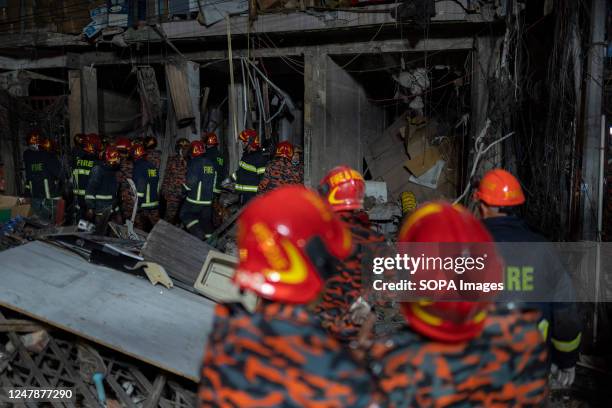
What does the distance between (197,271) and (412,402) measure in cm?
409

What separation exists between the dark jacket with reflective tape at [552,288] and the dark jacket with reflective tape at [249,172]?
6043 mm

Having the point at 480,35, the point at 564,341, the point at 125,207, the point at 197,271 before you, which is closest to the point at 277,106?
the point at 125,207

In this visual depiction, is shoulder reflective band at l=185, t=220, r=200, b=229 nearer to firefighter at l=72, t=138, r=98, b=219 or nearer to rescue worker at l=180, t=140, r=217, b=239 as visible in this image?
rescue worker at l=180, t=140, r=217, b=239

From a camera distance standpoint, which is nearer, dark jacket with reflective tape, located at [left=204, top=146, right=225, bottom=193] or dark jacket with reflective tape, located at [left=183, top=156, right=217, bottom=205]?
dark jacket with reflective tape, located at [left=183, top=156, right=217, bottom=205]

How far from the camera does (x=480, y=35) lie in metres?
8.07

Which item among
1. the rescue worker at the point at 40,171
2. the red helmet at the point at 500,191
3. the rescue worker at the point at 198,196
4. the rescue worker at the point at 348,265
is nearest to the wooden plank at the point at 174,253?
the rescue worker at the point at 348,265

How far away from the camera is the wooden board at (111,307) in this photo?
380cm

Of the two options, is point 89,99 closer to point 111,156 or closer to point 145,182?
point 111,156

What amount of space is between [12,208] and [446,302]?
27.5 ft

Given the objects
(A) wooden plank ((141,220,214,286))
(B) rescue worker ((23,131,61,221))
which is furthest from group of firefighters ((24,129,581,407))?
(B) rescue worker ((23,131,61,221))

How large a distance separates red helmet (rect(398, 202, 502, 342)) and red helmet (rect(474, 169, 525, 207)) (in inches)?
70.2

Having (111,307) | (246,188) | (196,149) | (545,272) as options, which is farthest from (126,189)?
(545,272)

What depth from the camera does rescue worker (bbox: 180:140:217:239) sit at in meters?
8.55

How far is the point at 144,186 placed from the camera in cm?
905
